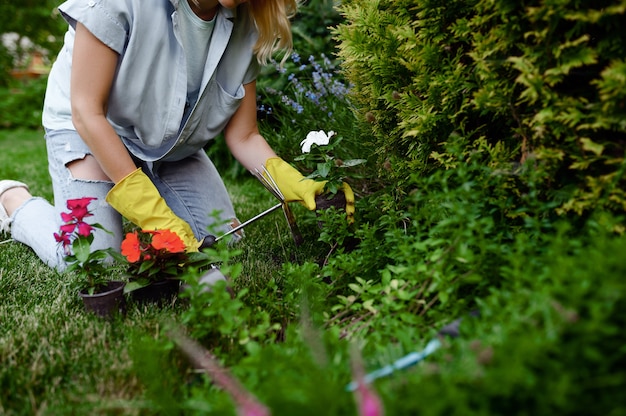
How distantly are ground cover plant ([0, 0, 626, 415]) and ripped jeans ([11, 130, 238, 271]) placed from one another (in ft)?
0.44

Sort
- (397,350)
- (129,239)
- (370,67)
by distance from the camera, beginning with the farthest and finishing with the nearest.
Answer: (370,67) < (129,239) < (397,350)

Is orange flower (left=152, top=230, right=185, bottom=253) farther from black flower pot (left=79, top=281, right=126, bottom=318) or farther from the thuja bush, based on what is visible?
the thuja bush

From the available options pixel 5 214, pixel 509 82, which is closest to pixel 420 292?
pixel 509 82

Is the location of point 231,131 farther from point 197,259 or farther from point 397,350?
point 397,350

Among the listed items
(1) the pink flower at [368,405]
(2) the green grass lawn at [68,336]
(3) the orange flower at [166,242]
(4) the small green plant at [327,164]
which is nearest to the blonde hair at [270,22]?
(4) the small green plant at [327,164]

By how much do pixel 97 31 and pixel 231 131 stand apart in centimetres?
83

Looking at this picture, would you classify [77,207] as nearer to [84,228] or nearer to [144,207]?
[84,228]

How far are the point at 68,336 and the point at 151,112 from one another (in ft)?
3.61

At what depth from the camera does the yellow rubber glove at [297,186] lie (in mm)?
2279

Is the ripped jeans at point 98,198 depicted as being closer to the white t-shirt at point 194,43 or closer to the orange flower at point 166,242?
the orange flower at point 166,242

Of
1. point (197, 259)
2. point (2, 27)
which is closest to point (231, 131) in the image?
point (197, 259)

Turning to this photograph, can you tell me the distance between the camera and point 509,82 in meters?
1.69

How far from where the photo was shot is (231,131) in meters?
2.72

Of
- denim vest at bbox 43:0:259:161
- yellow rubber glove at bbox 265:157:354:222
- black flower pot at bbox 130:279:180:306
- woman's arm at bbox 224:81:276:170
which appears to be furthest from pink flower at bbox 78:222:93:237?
woman's arm at bbox 224:81:276:170
